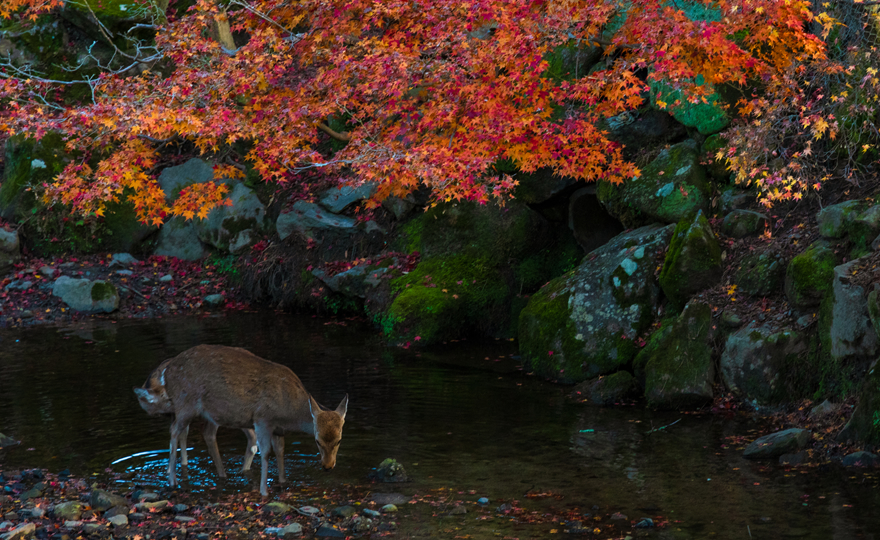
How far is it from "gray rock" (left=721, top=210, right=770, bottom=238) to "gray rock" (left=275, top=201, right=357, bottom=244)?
9325mm

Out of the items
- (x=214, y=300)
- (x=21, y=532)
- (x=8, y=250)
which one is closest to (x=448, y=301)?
(x=214, y=300)

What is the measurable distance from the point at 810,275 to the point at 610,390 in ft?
10.2

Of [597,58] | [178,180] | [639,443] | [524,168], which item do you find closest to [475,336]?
[524,168]

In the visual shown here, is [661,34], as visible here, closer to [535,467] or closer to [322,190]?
[535,467]

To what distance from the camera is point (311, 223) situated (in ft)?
66.2

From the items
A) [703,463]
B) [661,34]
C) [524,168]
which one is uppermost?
[661,34]

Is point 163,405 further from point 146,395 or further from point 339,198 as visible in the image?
point 339,198

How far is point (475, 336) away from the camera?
16.9 m

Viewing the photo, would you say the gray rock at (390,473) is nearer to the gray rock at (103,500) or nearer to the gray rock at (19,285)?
the gray rock at (103,500)

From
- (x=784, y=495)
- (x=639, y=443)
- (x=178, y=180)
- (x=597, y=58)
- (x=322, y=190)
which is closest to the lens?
(x=784, y=495)

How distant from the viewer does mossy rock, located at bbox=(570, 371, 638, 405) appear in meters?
12.0

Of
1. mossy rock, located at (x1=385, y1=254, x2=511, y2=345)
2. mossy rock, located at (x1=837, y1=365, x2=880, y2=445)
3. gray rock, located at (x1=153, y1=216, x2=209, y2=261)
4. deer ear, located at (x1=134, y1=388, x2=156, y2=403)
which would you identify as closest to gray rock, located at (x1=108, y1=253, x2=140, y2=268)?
gray rock, located at (x1=153, y1=216, x2=209, y2=261)

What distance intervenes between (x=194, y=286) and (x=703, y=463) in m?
15.6

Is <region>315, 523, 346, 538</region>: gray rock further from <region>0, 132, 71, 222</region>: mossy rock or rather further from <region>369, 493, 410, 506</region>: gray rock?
<region>0, 132, 71, 222</region>: mossy rock
